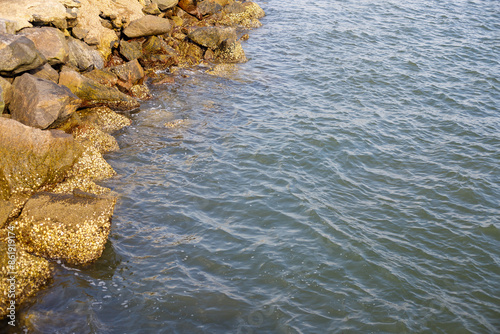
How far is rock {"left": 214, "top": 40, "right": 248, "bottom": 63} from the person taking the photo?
22.9 m

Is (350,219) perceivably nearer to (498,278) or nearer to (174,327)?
(498,278)

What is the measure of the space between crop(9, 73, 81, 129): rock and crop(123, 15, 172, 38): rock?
7.98 meters

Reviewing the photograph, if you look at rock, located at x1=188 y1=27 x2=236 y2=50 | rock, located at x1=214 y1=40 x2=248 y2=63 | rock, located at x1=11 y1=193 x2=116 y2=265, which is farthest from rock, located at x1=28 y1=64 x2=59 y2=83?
rock, located at x1=214 y1=40 x2=248 y2=63

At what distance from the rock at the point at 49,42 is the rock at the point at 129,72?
2.84 m

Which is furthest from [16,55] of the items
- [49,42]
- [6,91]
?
[49,42]

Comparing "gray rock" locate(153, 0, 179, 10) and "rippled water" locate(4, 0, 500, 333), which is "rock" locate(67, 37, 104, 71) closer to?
"rippled water" locate(4, 0, 500, 333)

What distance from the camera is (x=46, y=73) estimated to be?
46.8 ft

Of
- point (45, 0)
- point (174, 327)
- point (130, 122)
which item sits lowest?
point (174, 327)

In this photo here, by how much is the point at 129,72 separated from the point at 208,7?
11.6 meters

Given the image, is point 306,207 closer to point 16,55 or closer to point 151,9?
point 16,55

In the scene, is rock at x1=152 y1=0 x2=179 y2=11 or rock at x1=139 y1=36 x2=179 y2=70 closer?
rock at x1=139 y1=36 x2=179 y2=70

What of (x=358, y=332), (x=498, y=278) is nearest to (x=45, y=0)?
(x=358, y=332)

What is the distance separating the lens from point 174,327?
8.52 metres

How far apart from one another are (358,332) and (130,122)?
38.0 feet
